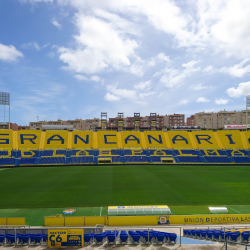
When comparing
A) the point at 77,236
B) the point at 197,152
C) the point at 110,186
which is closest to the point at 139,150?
the point at 197,152

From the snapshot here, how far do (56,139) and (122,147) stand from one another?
2067cm

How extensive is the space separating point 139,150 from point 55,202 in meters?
36.6

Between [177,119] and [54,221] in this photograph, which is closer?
[54,221]

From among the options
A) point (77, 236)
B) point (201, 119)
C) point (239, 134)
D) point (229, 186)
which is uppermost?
point (201, 119)

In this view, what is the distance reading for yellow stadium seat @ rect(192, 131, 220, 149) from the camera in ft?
183

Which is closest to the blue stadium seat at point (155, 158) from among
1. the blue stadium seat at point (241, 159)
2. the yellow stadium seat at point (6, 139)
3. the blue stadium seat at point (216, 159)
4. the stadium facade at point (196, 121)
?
the blue stadium seat at point (216, 159)

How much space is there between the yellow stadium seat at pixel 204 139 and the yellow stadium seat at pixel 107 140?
26.2 metres

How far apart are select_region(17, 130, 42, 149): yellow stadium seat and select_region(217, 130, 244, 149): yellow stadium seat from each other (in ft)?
189

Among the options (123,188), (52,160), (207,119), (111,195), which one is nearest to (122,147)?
(52,160)

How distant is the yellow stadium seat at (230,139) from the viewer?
182ft

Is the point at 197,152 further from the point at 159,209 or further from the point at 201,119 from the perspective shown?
the point at 201,119

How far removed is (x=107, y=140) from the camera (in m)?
57.3

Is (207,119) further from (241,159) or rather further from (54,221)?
(54,221)

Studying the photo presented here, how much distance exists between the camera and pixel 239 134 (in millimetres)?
60031
